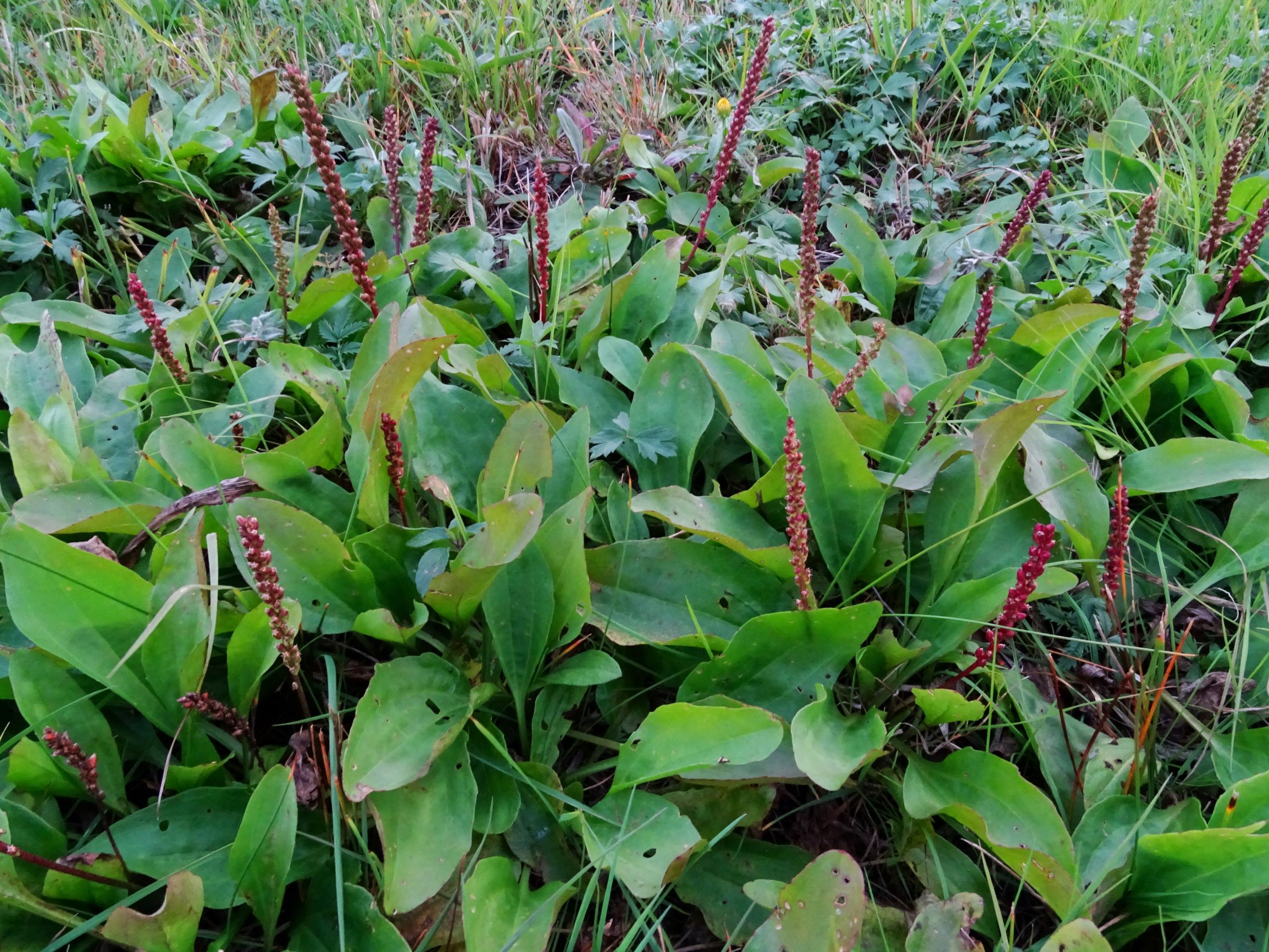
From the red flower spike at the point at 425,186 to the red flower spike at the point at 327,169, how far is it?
0.50 metres

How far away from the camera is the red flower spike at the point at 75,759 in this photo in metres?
1.15

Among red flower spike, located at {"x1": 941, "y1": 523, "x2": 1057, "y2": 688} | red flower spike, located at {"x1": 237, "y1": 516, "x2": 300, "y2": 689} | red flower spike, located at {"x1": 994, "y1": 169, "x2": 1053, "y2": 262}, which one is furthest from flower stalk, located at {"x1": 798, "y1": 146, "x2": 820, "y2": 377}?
red flower spike, located at {"x1": 237, "y1": 516, "x2": 300, "y2": 689}

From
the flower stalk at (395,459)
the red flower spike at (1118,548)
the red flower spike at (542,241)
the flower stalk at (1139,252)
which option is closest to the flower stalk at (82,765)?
the flower stalk at (395,459)

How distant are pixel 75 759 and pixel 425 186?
4.68 ft

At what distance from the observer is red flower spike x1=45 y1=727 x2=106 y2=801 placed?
1147 mm

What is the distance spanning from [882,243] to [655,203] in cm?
70

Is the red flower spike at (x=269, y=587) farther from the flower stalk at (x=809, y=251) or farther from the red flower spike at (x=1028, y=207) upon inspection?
the red flower spike at (x=1028, y=207)

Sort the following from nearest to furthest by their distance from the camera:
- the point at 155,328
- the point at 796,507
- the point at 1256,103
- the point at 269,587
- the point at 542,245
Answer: the point at 269,587 < the point at 796,507 < the point at 155,328 < the point at 542,245 < the point at 1256,103

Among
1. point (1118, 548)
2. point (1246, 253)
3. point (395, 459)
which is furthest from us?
point (1246, 253)

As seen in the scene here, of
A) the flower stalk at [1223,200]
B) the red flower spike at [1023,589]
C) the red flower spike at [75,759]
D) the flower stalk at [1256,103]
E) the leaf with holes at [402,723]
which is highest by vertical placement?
the flower stalk at [1256,103]

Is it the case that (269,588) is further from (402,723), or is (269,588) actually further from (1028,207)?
(1028,207)

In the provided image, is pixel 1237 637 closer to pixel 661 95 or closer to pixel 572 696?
pixel 572 696

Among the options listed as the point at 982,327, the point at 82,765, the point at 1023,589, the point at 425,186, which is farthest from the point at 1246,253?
the point at 82,765

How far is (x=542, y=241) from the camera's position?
191 centimetres
